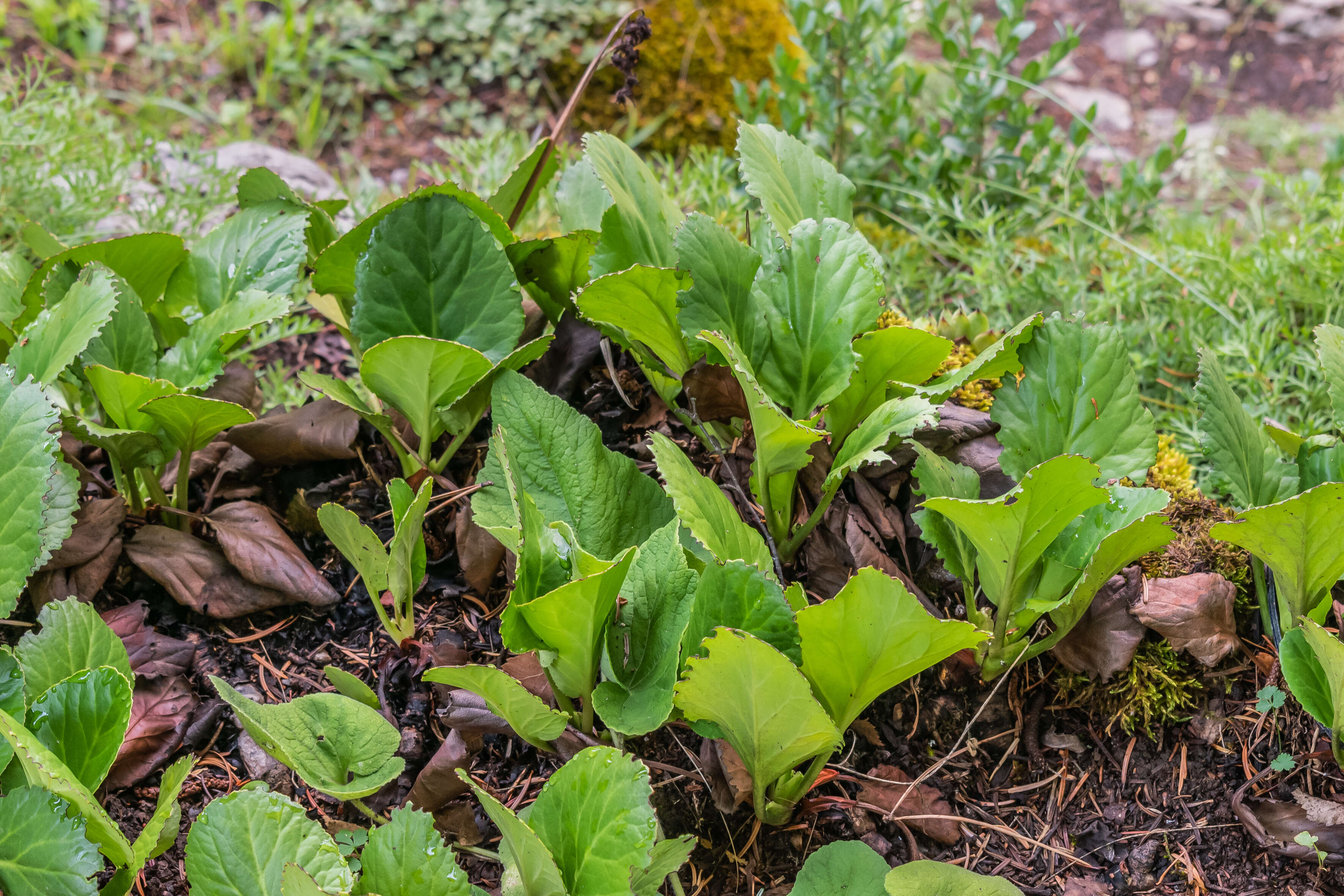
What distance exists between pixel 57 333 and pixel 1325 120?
18.0 ft

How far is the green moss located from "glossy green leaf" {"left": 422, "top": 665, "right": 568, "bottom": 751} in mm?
917

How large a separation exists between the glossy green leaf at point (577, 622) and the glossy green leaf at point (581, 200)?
0.83 m

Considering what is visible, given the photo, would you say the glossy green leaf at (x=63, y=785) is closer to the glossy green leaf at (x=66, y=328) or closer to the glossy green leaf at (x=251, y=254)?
the glossy green leaf at (x=66, y=328)

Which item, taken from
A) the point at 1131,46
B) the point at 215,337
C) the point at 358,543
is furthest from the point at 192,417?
the point at 1131,46

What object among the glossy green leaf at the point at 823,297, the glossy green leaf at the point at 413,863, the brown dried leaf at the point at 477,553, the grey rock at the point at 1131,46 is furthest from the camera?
the grey rock at the point at 1131,46

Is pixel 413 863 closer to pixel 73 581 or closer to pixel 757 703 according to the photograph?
pixel 757 703

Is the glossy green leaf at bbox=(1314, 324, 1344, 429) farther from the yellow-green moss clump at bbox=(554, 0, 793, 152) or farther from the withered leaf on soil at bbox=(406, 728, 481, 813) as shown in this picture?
the yellow-green moss clump at bbox=(554, 0, 793, 152)

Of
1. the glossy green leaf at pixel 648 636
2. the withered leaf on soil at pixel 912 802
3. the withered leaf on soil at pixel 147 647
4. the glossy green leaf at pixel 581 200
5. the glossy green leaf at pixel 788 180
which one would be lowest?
the withered leaf on soil at pixel 912 802

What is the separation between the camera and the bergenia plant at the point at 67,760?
4.09ft

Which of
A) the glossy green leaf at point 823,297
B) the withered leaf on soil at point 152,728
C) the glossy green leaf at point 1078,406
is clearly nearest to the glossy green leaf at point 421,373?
the glossy green leaf at point 823,297

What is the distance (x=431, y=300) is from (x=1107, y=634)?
1320 mm

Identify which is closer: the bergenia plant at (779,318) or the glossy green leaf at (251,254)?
the bergenia plant at (779,318)

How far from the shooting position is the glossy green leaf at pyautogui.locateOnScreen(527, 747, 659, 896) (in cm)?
119

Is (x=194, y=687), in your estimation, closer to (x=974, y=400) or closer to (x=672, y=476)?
(x=672, y=476)
